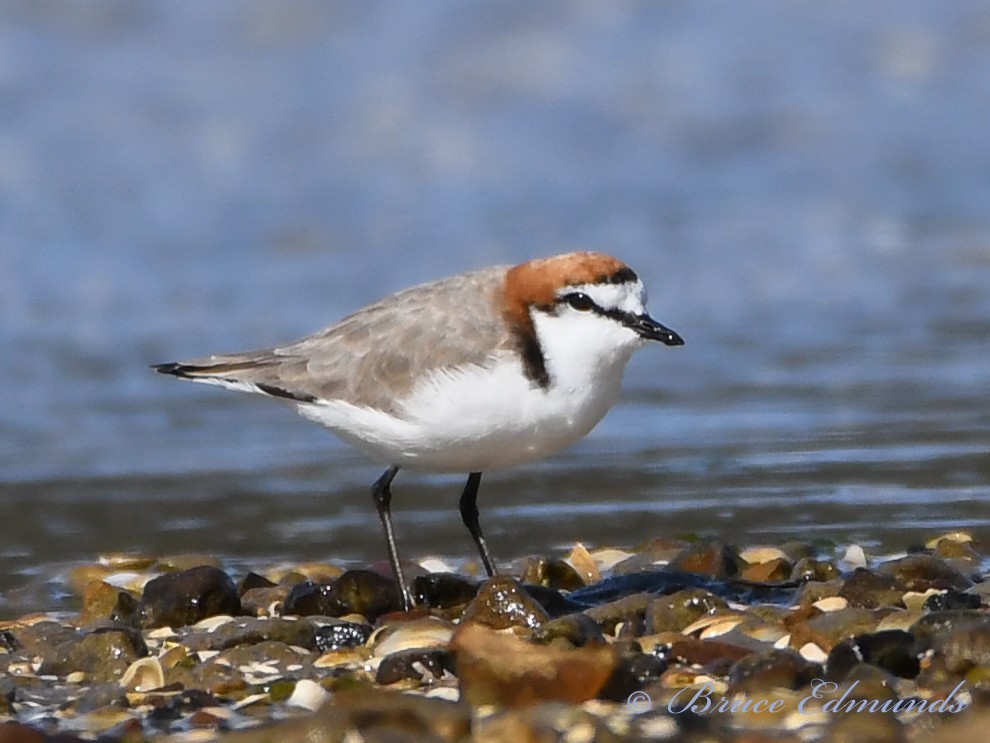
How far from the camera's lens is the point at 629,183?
1408 cm

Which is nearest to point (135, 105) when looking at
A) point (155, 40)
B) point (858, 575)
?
point (155, 40)

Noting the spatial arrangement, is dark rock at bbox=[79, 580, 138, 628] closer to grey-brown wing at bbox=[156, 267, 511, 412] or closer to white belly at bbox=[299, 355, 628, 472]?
grey-brown wing at bbox=[156, 267, 511, 412]

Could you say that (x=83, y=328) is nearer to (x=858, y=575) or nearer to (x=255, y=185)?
(x=255, y=185)

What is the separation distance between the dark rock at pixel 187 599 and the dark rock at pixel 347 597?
0.22 metres

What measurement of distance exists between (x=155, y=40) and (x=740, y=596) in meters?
11.5

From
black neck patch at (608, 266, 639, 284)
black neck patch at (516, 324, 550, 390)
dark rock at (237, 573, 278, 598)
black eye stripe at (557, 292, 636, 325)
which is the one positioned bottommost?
dark rock at (237, 573, 278, 598)

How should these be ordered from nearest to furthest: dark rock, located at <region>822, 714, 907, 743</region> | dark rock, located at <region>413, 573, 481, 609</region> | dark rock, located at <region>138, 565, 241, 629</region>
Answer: dark rock, located at <region>822, 714, 907, 743</region>, dark rock, located at <region>138, 565, 241, 629</region>, dark rock, located at <region>413, 573, 481, 609</region>

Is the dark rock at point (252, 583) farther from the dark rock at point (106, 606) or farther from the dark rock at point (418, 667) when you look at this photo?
the dark rock at point (418, 667)

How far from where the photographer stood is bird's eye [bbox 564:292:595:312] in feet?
20.2

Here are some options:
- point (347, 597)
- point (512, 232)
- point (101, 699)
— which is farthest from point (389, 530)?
point (512, 232)

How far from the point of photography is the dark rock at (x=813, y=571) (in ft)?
21.9

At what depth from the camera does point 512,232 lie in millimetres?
Answer: 13203

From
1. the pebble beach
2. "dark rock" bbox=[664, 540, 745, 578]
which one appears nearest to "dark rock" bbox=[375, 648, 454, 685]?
the pebble beach

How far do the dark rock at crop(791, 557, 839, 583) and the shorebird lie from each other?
106 centimetres
